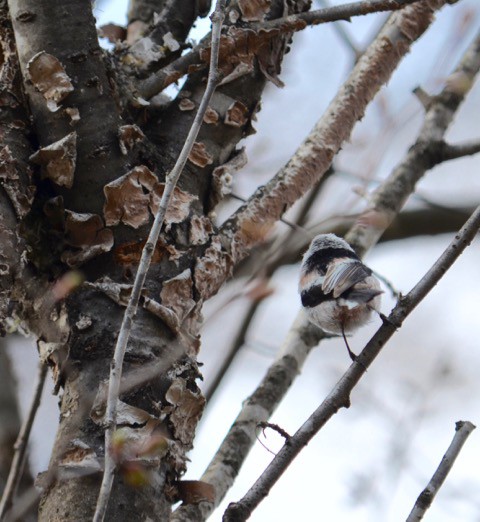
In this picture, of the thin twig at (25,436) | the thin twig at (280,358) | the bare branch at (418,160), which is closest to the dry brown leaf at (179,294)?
the thin twig at (280,358)

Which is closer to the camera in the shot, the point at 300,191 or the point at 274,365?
the point at 300,191

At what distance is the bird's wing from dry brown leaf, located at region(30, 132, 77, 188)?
570 millimetres

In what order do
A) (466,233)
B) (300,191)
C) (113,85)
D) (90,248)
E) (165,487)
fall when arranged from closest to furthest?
(466,233) → (165,487) → (90,248) → (113,85) → (300,191)

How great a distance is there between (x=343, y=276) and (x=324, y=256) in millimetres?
187

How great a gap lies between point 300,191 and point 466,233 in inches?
25.4

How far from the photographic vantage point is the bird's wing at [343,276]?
1.55 m

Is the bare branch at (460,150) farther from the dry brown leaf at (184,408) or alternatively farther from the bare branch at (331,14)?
the dry brown leaf at (184,408)

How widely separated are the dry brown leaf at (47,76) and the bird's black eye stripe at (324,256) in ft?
2.19

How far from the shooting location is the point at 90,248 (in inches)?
54.1

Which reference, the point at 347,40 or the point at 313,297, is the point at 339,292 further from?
the point at 347,40

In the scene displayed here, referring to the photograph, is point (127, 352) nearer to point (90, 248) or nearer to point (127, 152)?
point (90, 248)

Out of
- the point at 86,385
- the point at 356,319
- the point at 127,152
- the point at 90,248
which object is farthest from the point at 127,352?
the point at 356,319

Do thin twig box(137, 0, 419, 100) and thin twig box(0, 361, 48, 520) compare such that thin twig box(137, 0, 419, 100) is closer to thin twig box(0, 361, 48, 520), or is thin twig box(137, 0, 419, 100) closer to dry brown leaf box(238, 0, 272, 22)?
dry brown leaf box(238, 0, 272, 22)

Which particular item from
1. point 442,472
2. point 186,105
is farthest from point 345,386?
point 186,105
